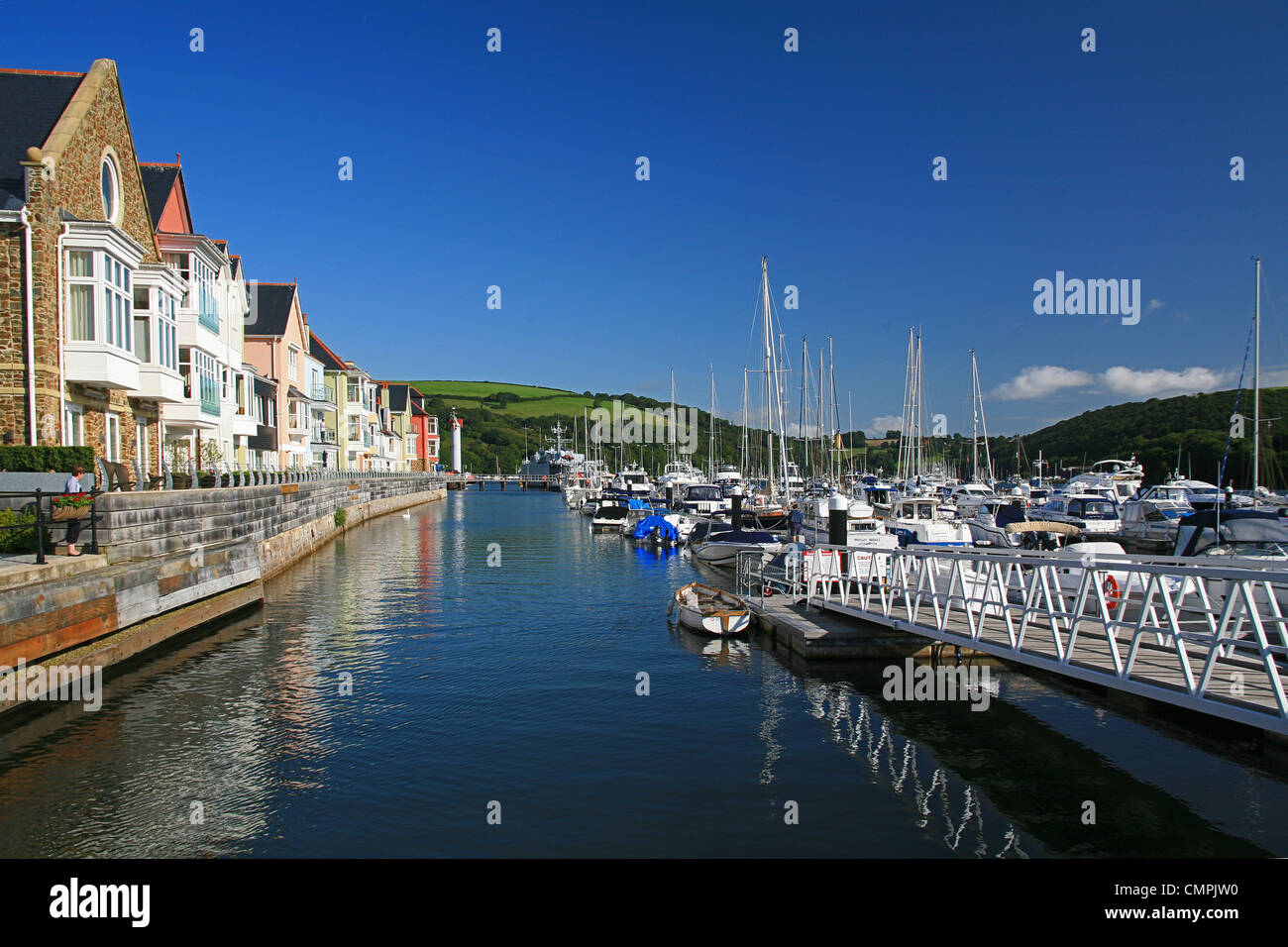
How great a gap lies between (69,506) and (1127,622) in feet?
70.6

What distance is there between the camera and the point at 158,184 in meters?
39.3

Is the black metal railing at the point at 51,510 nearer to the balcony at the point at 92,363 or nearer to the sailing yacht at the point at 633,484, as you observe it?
the balcony at the point at 92,363

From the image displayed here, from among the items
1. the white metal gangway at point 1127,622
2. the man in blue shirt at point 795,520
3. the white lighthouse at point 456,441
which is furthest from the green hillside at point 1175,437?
the white lighthouse at point 456,441

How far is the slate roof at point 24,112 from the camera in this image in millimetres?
26078

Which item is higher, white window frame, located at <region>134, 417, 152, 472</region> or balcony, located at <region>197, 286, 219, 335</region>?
balcony, located at <region>197, 286, 219, 335</region>

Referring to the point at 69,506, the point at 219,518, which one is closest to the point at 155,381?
the point at 219,518

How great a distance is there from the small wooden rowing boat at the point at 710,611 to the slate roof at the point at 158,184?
→ 92.8 ft

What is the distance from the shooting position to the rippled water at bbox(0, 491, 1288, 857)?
1114 centimetres

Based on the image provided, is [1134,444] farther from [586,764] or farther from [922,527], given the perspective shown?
[586,764]

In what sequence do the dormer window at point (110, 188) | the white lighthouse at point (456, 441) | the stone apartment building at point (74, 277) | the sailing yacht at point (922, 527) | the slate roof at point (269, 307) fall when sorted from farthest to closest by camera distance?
the white lighthouse at point (456, 441) → the slate roof at point (269, 307) → the sailing yacht at point (922, 527) → the dormer window at point (110, 188) → the stone apartment building at point (74, 277)

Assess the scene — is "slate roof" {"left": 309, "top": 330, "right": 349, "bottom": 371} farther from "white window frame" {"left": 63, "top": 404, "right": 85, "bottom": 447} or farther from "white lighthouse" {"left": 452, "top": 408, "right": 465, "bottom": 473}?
"white lighthouse" {"left": 452, "top": 408, "right": 465, "bottom": 473}

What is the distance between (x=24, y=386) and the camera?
80.4 feet

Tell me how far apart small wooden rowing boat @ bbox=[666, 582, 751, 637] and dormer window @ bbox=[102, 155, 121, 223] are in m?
24.1

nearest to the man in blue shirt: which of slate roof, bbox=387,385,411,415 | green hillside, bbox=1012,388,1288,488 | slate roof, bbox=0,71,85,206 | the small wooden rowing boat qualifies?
the small wooden rowing boat
